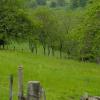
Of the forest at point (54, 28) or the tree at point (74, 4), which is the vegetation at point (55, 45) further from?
the tree at point (74, 4)

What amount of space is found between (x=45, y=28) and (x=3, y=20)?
66.0 ft

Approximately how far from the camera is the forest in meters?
36.9

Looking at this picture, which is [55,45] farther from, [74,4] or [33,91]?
[33,91]

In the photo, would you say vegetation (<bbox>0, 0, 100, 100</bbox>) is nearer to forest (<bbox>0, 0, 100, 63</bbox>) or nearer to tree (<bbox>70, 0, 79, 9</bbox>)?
forest (<bbox>0, 0, 100, 63</bbox>)

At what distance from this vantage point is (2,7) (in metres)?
65.6

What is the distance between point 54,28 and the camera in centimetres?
8475

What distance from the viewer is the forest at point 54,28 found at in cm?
3691

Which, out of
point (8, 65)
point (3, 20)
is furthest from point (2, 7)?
point (8, 65)

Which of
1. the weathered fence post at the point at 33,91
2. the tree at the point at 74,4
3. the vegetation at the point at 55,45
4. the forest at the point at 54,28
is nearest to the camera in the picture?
the weathered fence post at the point at 33,91

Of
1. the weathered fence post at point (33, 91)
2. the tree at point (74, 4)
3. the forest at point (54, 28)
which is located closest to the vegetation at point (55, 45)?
the forest at point (54, 28)

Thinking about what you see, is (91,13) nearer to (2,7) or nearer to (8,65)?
(8,65)

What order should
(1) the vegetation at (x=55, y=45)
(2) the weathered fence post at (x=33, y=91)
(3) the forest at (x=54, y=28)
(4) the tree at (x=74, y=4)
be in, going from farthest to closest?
1. (4) the tree at (x=74, y=4)
2. (3) the forest at (x=54, y=28)
3. (1) the vegetation at (x=55, y=45)
4. (2) the weathered fence post at (x=33, y=91)

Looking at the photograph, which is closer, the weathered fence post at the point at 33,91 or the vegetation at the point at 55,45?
the weathered fence post at the point at 33,91

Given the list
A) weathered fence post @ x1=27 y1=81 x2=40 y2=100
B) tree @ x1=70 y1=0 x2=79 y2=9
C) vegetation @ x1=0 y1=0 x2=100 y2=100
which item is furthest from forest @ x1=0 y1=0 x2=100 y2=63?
tree @ x1=70 y1=0 x2=79 y2=9
